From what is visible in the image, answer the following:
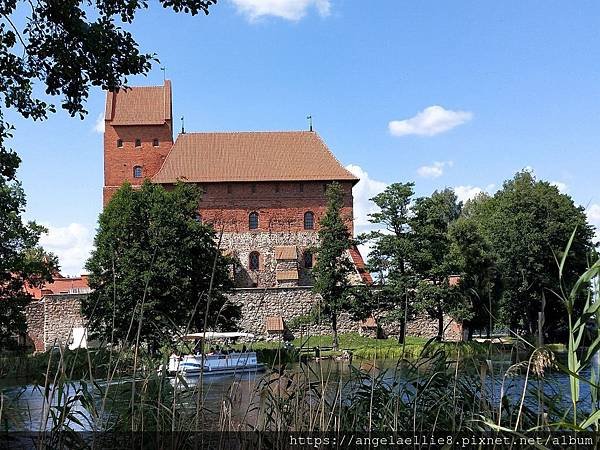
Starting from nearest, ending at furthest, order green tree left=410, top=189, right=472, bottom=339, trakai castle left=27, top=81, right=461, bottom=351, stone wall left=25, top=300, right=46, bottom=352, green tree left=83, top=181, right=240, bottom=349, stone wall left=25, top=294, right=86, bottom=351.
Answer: green tree left=83, top=181, right=240, bottom=349 < green tree left=410, top=189, right=472, bottom=339 < stone wall left=25, top=294, right=86, bottom=351 < stone wall left=25, top=300, right=46, bottom=352 < trakai castle left=27, top=81, right=461, bottom=351

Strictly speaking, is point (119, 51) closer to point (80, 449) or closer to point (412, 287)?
point (80, 449)

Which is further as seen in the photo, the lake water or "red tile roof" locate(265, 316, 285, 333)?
"red tile roof" locate(265, 316, 285, 333)

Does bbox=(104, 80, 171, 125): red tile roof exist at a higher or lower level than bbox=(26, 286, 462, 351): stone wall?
higher

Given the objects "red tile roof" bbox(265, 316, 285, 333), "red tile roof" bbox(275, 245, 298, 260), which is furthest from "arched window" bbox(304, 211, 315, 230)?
"red tile roof" bbox(265, 316, 285, 333)

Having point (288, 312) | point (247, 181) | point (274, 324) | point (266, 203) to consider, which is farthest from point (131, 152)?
point (274, 324)

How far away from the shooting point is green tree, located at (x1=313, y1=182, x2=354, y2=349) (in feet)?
125

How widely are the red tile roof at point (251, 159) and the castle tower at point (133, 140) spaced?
1.42m

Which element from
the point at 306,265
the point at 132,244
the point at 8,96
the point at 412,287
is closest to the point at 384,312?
the point at 412,287

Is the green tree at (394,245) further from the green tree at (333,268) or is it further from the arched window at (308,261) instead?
the arched window at (308,261)

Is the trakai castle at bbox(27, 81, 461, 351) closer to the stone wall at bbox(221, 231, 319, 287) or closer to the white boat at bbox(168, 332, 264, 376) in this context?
the stone wall at bbox(221, 231, 319, 287)

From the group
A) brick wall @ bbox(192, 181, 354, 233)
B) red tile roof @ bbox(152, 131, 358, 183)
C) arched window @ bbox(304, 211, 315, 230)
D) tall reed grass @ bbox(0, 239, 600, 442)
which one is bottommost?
tall reed grass @ bbox(0, 239, 600, 442)

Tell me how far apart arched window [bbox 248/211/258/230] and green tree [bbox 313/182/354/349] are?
1145 centimetres

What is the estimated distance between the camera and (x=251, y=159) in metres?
52.3

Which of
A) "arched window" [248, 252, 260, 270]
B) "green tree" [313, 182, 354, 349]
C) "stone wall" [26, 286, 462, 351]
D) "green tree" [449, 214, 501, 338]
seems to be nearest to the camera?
"green tree" [449, 214, 501, 338]
